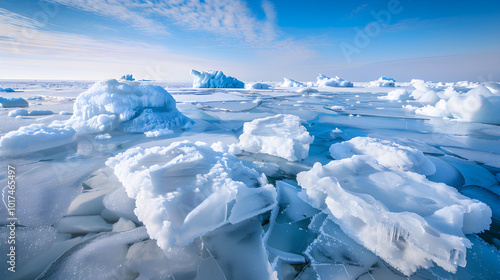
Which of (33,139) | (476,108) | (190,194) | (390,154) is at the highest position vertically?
(476,108)

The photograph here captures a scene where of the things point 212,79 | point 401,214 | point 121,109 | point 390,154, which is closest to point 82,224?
point 401,214

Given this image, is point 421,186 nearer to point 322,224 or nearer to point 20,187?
point 322,224

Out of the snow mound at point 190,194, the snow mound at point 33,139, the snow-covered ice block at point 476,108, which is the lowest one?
the snow mound at point 33,139

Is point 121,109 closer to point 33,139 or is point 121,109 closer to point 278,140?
point 33,139

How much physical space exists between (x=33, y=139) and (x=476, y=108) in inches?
368

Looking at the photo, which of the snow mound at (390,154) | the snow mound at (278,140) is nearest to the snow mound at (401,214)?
the snow mound at (390,154)

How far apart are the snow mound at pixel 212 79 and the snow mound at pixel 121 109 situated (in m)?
21.0

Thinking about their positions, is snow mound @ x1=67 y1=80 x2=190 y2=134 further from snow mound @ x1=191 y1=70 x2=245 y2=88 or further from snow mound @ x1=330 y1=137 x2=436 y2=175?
snow mound @ x1=191 y1=70 x2=245 y2=88

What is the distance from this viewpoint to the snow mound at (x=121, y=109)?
409 cm

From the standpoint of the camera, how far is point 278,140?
289cm

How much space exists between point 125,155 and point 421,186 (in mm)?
2926

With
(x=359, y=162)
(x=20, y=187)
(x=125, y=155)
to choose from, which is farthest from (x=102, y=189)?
(x=359, y=162)

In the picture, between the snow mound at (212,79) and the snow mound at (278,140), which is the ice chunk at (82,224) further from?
the snow mound at (212,79)

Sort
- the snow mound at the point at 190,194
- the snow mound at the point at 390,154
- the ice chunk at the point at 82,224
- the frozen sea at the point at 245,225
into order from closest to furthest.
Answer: the frozen sea at the point at 245,225 → the snow mound at the point at 190,194 → the ice chunk at the point at 82,224 → the snow mound at the point at 390,154
